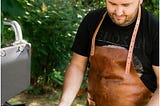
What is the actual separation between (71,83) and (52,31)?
1.79 meters

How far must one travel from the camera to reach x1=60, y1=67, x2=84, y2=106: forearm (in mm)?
1903

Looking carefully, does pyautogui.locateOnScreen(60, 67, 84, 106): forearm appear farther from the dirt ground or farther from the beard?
the dirt ground

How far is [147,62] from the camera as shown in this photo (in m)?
1.74

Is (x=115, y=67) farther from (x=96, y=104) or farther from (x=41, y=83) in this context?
(x=41, y=83)

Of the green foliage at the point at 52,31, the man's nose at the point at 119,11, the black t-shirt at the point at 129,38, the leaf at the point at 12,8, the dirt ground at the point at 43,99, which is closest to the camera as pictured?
the leaf at the point at 12,8

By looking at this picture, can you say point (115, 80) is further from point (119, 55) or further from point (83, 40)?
point (83, 40)

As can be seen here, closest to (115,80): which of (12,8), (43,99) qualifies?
(12,8)

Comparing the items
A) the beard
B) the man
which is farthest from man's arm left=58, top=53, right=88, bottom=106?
the beard

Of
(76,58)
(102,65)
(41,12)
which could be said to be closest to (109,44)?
(102,65)

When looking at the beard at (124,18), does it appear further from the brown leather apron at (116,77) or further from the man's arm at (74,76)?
the man's arm at (74,76)

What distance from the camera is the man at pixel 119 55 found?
1.70 meters

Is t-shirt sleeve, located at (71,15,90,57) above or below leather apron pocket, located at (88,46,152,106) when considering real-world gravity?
above

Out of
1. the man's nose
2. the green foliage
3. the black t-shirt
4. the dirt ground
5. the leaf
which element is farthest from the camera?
the dirt ground

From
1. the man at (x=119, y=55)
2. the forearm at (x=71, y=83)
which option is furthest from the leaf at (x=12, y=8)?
the forearm at (x=71, y=83)
